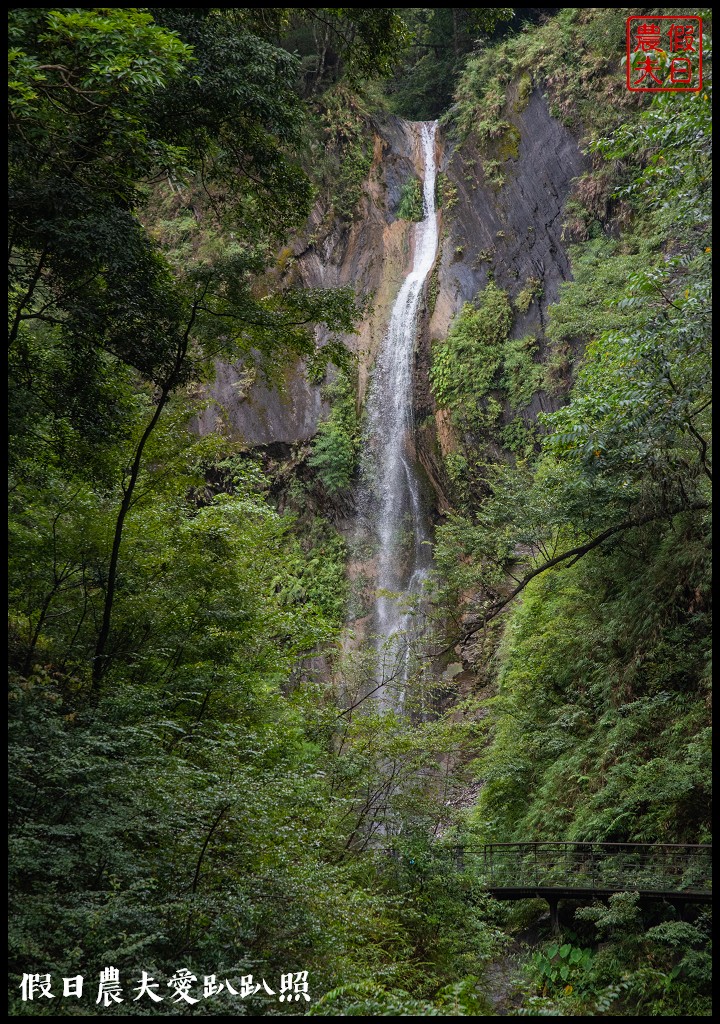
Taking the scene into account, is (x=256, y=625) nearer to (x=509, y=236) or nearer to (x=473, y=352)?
(x=473, y=352)

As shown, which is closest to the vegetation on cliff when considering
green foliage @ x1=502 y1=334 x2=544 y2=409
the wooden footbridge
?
the wooden footbridge

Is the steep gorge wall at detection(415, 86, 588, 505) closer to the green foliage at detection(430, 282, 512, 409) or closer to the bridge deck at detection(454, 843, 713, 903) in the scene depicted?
the green foliage at detection(430, 282, 512, 409)

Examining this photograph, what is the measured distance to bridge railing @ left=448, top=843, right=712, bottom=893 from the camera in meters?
7.24

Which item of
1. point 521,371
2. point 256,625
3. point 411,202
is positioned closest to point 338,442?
point 521,371

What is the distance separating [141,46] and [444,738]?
25.7ft

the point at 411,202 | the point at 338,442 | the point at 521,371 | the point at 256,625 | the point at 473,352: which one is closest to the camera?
the point at 256,625

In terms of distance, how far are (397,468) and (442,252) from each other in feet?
20.7

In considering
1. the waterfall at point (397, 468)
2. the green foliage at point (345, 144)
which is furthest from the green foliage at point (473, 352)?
the green foliage at point (345, 144)

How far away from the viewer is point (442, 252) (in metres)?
19.8

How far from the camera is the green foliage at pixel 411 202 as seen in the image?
21.7 metres

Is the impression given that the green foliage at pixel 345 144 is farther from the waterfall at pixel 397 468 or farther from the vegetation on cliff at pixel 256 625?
the vegetation on cliff at pixel 256 625

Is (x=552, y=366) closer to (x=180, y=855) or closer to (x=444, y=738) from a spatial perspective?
(x=444, y=738)

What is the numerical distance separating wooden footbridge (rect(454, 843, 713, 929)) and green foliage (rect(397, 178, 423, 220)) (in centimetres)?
1813

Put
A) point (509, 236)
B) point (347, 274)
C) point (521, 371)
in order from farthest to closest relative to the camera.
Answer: point (347, 274)
point (509, 236)
point (521, 371)
